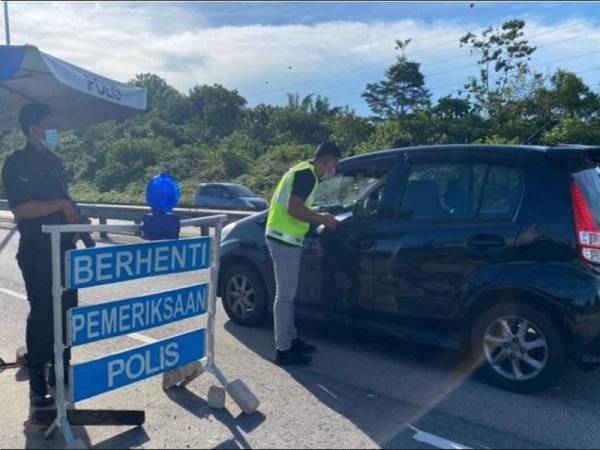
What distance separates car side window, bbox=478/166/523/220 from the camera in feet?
14.2

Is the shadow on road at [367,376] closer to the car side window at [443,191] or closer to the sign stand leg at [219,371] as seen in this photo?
the sign stand leg at [219,371]

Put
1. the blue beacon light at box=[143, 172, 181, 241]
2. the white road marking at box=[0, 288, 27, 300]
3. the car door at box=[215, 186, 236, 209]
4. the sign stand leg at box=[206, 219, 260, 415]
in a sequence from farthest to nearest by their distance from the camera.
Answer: the car door at box=[215, 186, 236, 209] < the white road marking at box=[0, 288, 27, 300] < the sign stand leg at box=[206, 219, 260, 415] < the blue beacon light at box=[143, 172, 181, 241]

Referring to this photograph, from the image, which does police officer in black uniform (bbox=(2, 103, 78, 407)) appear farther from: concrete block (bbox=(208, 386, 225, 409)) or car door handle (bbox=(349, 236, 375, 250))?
car door handle (bbox=(349, 236, 375, 250))

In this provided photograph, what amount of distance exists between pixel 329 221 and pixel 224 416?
173 centimetres

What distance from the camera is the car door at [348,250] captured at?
4.88 meters

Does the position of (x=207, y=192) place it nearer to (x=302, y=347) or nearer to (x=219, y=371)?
(x=302, y=347)

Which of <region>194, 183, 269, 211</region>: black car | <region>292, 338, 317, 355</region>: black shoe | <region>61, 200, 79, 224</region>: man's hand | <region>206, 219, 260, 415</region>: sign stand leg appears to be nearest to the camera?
<region>61, 200, 79, 224</region>: man's hand

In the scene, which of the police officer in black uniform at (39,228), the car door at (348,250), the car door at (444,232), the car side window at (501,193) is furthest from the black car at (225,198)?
the police officer in black uniform at (39,228)

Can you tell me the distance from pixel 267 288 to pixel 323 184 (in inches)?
44.2

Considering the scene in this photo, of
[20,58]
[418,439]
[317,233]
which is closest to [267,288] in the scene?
[317,233]

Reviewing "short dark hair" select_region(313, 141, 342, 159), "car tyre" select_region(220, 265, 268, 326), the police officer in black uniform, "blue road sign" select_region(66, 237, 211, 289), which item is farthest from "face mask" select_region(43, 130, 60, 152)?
"car tyre" select_region(220, 265, 268, 326)

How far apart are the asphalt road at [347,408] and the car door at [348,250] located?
1.64 feet

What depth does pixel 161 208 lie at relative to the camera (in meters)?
3.68

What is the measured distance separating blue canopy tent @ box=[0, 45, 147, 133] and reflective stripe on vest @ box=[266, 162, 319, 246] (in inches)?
64.4
